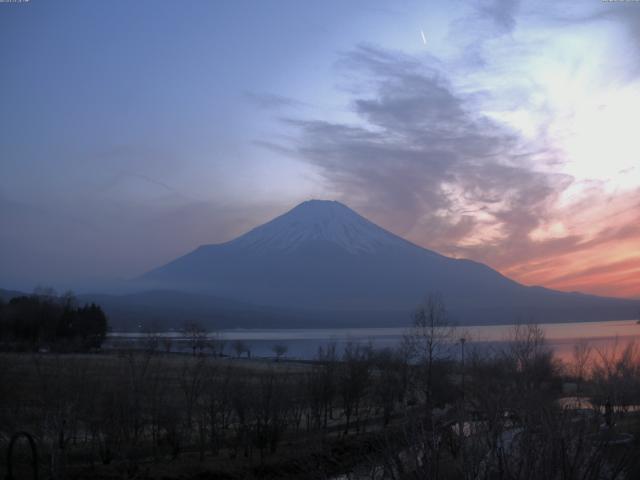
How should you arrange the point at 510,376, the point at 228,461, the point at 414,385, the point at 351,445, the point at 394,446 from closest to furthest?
the point at 394,446, the point at 228,461, the point at 351,445, the point at 510,376, the point at 414,385

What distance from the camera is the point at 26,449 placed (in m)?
18.0

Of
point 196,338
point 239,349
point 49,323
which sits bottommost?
point 239,349

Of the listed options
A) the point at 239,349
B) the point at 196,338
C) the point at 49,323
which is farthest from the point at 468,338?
the point at 49,323

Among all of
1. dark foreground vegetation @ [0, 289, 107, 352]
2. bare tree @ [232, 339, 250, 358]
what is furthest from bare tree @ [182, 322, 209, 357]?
dark foreground vegetation @ [0, 289, 107, 352]

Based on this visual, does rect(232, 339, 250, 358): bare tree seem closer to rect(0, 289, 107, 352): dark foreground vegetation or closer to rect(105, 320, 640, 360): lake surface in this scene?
rect(105, 320, 640, 360): lake surface

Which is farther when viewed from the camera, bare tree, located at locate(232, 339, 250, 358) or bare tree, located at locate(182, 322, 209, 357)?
bare tree, located at locate(232, 339, 250, 358)

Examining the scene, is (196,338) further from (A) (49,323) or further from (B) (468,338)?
(B) (468,338)

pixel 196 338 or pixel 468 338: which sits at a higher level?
pixel 468 338

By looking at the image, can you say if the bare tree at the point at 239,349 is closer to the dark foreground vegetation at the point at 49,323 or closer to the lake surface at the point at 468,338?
the lake surface at the point at 468,338

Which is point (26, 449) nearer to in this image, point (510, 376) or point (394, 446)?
point (394, 446)

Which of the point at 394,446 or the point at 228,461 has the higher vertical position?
the point at 394,446

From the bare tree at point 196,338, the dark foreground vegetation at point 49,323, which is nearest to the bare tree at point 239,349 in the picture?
the bare tree at point 196,338

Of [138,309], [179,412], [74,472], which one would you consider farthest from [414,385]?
[138,309]

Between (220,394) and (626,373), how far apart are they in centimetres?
1326
